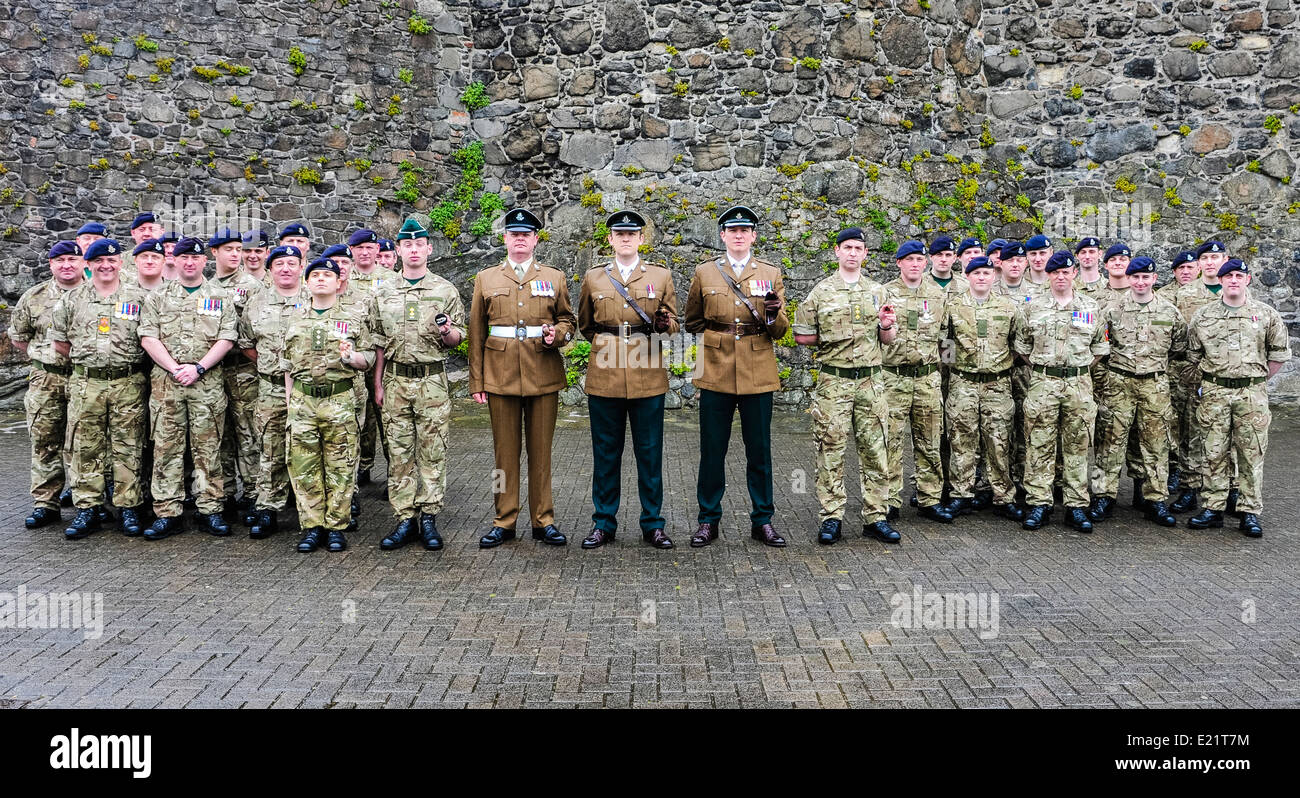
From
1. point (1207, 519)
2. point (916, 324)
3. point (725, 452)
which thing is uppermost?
point (916, 324)

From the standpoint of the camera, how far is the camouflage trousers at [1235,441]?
682 cm

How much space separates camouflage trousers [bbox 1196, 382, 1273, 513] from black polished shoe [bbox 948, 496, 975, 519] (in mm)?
1704

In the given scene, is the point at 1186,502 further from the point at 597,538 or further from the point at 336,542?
the point at 336,542

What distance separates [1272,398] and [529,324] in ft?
38.9

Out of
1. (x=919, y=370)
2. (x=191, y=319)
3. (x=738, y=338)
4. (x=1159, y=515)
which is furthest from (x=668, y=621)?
(x=1159, y=515)

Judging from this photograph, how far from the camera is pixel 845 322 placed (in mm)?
6488

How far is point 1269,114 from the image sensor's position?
42.2 ft

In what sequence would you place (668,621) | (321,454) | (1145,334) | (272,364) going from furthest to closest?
(1145,334), (272,364), (321,454), (668,621)

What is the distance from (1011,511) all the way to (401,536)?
4675 mm

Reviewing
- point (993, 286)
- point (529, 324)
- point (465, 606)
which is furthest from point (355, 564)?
point (993, 286)

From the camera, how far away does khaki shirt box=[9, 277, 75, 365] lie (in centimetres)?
668

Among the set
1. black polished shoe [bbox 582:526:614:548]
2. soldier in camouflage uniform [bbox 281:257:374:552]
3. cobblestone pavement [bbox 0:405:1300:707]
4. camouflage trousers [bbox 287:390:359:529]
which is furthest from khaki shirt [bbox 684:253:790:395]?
camouflage trousers [bbox 287:390:359:529]

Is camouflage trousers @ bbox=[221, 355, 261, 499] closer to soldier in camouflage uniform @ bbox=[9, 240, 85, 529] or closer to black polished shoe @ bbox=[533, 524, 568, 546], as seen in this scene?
soldier in camouflage uniform @ bbox=[9, 240, 85, 529]

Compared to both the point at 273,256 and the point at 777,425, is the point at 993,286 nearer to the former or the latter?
the point at 777,425
